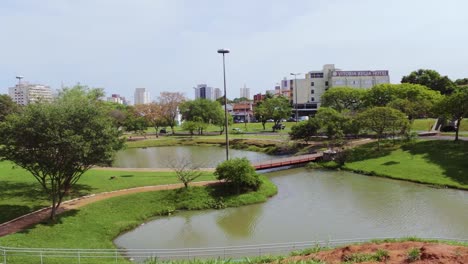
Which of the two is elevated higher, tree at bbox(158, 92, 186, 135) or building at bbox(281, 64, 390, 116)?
building at bbox(281, 64, 390, 116)

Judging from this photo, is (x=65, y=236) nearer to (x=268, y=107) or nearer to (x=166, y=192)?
(x=166, y=192)

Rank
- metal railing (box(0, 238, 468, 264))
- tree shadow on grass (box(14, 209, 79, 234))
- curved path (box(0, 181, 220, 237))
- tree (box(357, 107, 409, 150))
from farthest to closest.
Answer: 1. tree (box(357, 107, 409, 150))
2. curved path (box(0, 181, 220, 237))
3. tree shadow on grass (box(14, 209, 79, 234))
4. metal railing (box(0, 238, 468, 264))

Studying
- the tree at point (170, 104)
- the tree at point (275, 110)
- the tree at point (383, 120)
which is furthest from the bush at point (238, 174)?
the tree at point (170, 104)

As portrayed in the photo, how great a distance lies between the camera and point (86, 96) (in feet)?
193

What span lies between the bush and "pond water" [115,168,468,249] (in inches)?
86.3

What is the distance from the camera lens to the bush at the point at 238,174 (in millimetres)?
31422

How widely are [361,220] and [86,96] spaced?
45.5 m

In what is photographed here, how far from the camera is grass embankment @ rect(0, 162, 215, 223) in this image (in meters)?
26.0

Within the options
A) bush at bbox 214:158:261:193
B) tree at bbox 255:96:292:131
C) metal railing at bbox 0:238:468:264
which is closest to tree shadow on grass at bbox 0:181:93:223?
metal railing at bbox 0:238:468:264

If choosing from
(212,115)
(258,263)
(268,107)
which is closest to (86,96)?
(212,115)

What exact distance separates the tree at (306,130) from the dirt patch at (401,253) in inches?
1634

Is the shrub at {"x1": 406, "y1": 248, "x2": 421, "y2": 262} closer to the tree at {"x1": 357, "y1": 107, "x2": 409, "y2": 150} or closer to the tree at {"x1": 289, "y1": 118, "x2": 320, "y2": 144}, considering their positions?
the tree at {"x1": 357, "y1": 107, "x2": 409, "y2": 150}

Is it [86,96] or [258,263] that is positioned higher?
[86,96]

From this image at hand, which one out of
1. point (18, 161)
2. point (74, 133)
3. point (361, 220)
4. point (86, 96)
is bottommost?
point (361, 220)
